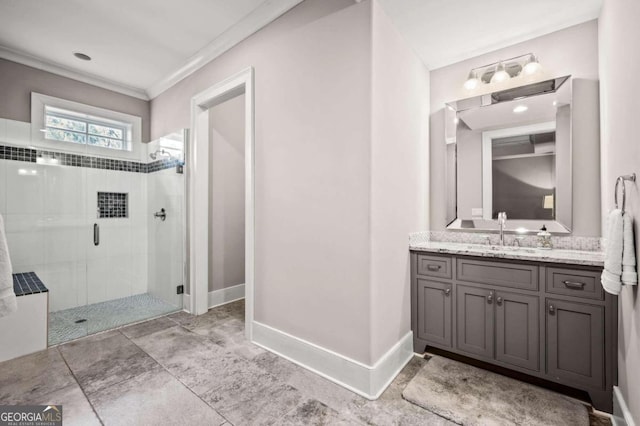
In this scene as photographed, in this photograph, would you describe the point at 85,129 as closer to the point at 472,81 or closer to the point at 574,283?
the point at 472,81

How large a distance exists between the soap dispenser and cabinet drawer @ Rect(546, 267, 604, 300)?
0.51 metres

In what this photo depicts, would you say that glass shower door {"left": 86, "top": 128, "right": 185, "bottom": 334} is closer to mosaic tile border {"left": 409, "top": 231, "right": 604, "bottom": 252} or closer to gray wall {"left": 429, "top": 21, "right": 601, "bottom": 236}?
mosaic tile border {"left": 409, "top": 231, "right": 604, "bottom": 252}

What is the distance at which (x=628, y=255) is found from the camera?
→ 4.39 feet

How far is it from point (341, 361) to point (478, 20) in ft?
8.75

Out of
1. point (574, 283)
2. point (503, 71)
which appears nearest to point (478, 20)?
point (503, 71)

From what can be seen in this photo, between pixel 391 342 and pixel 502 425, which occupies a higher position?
pixel 391 342

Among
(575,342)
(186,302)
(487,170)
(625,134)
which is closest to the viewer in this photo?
(625,134)

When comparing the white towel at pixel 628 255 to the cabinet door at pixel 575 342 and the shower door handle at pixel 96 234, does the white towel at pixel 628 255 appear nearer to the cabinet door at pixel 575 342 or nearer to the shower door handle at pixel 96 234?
the cabinet door at pixel 575 342

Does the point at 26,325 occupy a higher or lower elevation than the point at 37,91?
lower

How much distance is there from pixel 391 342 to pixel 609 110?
2049 millimetres

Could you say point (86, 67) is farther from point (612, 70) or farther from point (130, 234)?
point (612, 70)

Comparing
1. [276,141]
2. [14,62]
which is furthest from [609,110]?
A: [14,62]

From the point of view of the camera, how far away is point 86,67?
3338 millimetres

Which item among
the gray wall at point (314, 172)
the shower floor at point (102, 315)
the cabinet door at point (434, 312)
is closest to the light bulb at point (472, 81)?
the gray wall at point (314, 172)
